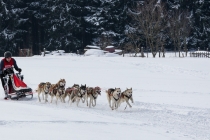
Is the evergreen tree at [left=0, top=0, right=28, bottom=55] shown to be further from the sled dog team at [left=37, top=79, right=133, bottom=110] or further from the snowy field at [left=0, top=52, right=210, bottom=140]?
the sled dog team at [left=37, top=79, right=133, bottom=110]

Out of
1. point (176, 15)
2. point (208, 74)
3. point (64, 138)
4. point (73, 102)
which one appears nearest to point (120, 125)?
point (64, 138)

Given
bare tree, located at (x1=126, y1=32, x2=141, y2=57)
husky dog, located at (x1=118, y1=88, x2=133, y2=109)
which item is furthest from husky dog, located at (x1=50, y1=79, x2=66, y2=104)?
bare tree, located at (x1=126, y1=32, x2=141, y2=57)

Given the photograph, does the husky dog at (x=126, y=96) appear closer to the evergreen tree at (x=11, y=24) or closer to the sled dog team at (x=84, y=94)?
the sled dog team at (x=84, y=94)

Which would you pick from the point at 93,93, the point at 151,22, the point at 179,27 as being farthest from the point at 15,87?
the point at 179,27

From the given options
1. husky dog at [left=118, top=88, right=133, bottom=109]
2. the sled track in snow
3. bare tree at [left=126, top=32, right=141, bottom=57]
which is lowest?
the sled track in snow

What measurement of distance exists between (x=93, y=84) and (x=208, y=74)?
763 centimetres

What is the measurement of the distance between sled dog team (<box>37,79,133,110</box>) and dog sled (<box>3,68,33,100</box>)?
526 mm

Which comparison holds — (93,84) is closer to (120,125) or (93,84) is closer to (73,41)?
(120,125)

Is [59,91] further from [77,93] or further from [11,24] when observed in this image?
[11,24]

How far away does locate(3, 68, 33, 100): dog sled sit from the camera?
1383cm

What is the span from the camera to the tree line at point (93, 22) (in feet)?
157

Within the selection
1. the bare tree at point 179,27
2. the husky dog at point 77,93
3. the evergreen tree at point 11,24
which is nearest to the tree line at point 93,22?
the evergreen tree at point 11,24

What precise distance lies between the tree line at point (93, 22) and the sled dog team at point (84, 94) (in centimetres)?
3251

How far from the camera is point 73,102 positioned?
13.2 m
